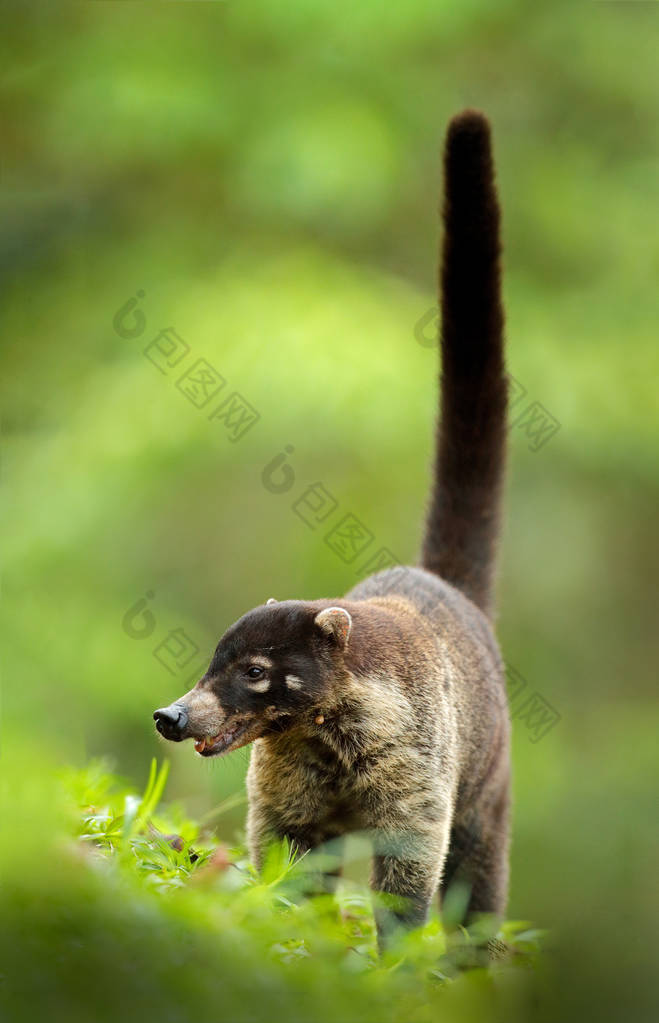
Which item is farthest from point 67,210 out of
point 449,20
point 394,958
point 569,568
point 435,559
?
point 394,958

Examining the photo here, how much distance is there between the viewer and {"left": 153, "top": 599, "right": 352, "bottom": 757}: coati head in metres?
3.62

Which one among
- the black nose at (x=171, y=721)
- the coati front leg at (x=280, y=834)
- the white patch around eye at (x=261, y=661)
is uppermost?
the black nose at (x=171, y=721)

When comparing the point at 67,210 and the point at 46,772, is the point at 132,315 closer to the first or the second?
the point at 67,210

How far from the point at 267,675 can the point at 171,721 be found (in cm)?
35

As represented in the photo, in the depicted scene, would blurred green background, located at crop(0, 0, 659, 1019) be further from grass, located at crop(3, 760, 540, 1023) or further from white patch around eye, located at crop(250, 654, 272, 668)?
white patch around eye, located at crop(250, 654, 272, 668)

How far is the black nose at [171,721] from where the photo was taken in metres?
3.46

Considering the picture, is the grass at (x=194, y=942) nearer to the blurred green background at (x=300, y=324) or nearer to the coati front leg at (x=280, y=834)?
the coati front leg at (x=280, y=834)

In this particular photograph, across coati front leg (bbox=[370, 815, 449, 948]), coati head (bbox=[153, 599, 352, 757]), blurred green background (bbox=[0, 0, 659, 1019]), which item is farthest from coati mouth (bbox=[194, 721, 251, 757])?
blurred green background (bbox=[0, 0, 659, 1019])

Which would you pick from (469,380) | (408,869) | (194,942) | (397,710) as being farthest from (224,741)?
(469,380)

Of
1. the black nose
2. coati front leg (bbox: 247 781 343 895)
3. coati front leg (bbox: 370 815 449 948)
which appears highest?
the black nose

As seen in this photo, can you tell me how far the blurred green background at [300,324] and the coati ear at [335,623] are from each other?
4.59 metres

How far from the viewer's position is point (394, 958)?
337 centimetres

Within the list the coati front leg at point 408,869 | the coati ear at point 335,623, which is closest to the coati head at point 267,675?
the coati ear at point 335,623

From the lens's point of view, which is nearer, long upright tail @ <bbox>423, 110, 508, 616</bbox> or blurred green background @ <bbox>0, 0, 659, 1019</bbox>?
long upright tail @ <bbox>423, 110, 508, 616</bbox>
